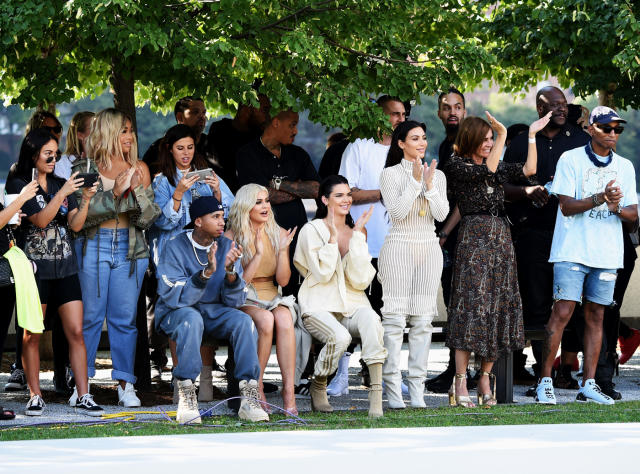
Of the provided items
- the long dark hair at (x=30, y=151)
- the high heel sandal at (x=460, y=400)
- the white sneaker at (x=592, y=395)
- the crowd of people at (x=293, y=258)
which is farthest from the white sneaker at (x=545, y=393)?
the long dark hair at (x=30, y=151)

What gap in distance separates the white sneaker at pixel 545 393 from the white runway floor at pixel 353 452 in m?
1.68

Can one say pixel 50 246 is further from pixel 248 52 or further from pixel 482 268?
pixel 482 268

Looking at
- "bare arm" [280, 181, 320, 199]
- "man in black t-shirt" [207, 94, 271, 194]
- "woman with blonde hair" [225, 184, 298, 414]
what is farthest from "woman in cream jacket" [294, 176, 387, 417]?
"man in black t-shirt" [207, 94, 271, 194]

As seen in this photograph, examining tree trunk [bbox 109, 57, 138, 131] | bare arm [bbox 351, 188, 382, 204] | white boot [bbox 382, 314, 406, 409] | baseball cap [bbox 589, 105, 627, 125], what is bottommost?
white boot [bbox 382, 314, 406, 409]

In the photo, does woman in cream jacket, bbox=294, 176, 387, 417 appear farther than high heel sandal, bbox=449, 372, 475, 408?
No

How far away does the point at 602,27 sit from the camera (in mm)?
11117

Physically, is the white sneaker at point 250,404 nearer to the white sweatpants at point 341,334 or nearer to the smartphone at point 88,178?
the white sweatpants at point 341,334

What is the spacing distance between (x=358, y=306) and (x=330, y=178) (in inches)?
38.6

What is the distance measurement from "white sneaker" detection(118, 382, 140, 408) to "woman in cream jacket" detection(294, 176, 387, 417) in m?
1.35

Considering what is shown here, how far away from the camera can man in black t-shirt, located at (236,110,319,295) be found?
388 inches

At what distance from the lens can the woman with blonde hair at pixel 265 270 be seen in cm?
873

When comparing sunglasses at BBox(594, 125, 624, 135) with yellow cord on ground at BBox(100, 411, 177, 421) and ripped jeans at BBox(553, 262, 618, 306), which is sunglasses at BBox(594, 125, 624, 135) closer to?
ripped jeans at BBox(553, 262, 618, 306)

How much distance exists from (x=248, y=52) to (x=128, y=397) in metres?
2.98

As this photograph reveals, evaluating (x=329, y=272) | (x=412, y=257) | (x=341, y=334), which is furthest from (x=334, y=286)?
(x=412, y=257)
